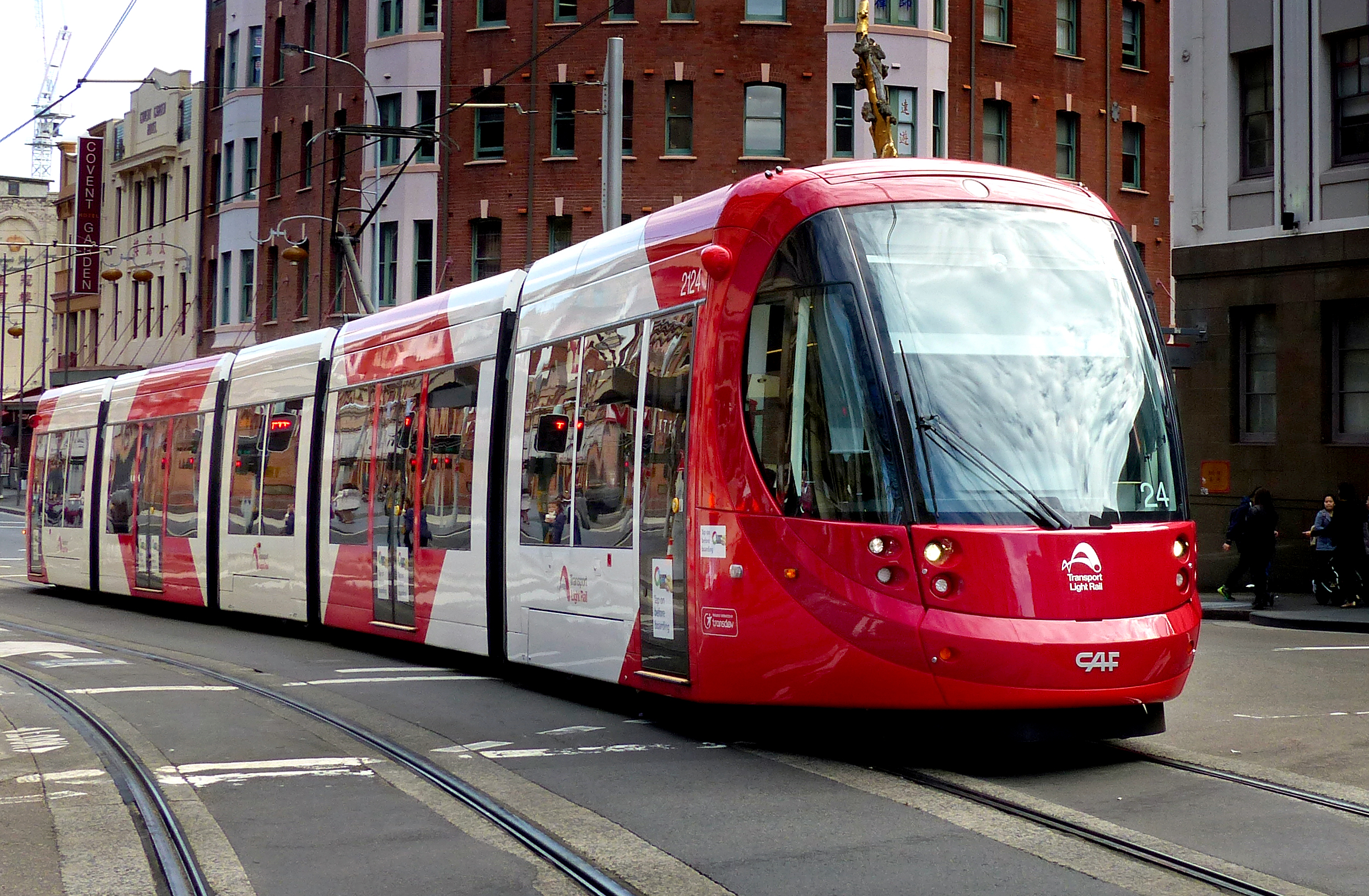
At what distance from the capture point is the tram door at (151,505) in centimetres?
2045

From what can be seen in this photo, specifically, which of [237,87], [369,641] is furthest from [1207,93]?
[237,87]

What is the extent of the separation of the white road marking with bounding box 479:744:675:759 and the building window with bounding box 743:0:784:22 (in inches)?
1204

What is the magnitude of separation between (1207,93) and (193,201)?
35.7 meters

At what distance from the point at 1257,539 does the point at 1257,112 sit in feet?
23.3

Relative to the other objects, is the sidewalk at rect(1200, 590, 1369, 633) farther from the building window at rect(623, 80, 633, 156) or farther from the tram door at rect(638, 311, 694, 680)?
the building window at rect(623, 80, 633, 156)

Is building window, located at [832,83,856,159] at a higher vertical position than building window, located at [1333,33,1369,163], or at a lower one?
higher

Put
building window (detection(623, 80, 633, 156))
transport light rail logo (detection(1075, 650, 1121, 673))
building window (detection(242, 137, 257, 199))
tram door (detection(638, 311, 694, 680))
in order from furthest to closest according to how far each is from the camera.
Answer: building window (detection(242, 137, 257, 199)) < building window (detection(623, 80, 633, 156)) < tram door (detection(638, 311, 694, 680)) < transport light rail logo (detection(1075, 650, 1121, 673))

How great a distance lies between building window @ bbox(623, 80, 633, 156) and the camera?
37.8 meters

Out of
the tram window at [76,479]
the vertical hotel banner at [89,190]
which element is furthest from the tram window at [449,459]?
the vertical hotel banner at [89,190]

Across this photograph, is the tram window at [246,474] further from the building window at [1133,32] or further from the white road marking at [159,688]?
the building window at [1133,32]

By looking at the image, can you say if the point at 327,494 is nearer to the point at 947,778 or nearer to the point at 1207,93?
the point at 947,778

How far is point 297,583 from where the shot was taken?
1653 centimetres

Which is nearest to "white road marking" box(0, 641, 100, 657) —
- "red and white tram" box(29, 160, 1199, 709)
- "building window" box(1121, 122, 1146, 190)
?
"red and white tram" box(29, 160, 1199, 709)

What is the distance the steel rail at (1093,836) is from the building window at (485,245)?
31.9m
